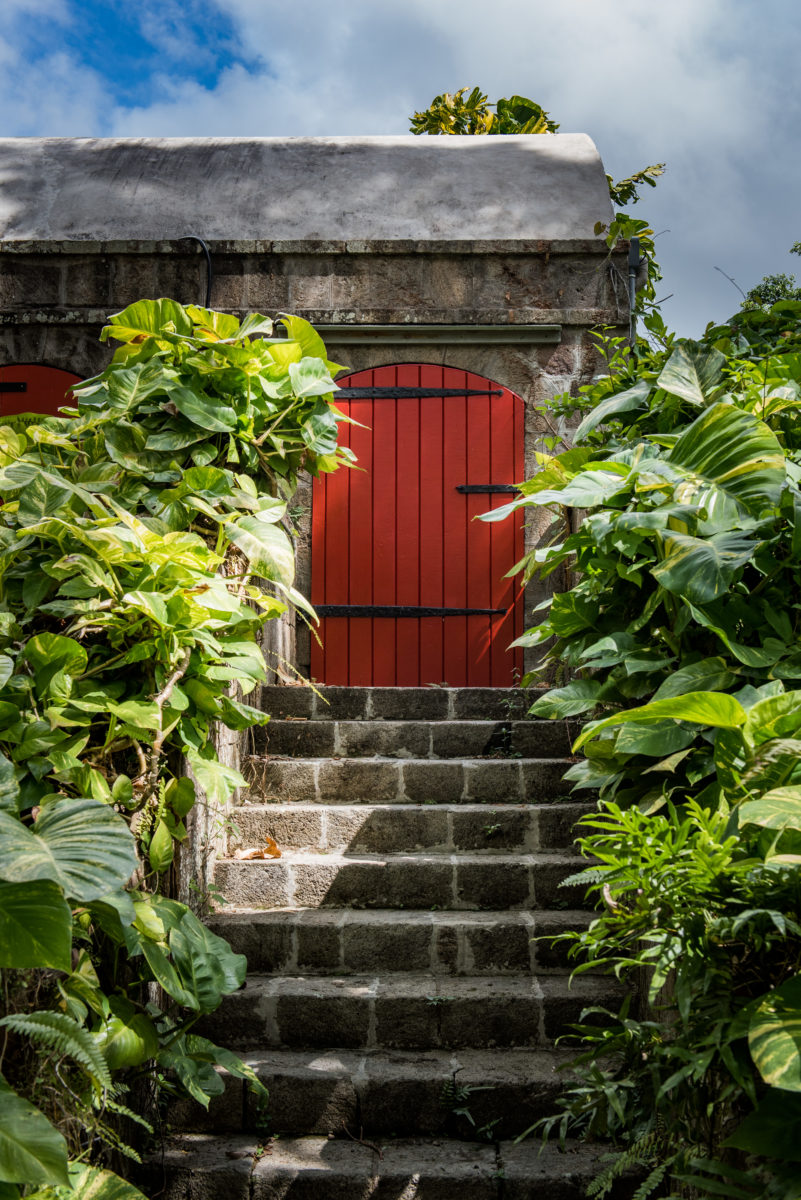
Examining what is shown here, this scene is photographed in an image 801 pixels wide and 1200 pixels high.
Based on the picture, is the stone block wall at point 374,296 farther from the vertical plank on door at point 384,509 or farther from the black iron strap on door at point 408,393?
the vertical plank on door at point 384,509

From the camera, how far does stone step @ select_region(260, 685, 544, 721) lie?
4.17 meters

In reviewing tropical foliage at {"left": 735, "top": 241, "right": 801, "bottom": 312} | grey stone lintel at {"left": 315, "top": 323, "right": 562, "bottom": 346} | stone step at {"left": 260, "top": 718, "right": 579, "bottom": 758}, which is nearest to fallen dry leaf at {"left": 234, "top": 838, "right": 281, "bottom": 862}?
stone step at {"left": 260, "top": 718, "right": 579, "bottom": 758}

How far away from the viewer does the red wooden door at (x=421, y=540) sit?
5266 mm

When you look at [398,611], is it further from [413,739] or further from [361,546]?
[413,739]

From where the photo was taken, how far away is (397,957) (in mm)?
2920

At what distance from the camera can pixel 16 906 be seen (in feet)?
4.28

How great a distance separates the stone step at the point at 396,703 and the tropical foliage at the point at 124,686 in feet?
4.16

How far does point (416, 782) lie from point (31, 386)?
3.25m

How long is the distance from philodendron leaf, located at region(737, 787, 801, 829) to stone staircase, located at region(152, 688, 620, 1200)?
135 centimetres

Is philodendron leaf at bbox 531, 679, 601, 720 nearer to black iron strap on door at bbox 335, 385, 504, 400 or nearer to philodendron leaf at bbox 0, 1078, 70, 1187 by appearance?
philodendron leaf at bbox 0, 1078, 70, 1187

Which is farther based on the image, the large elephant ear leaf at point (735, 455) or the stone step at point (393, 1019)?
the stone step at point (393, 1019)

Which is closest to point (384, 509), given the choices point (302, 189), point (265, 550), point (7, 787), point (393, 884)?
point (302, 189)

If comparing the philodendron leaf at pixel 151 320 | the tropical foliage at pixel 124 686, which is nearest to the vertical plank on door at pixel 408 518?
the tropical foliage at pixel 124 686

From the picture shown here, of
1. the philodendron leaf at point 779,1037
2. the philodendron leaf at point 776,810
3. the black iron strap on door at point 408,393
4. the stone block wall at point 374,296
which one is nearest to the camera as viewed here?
the philodendron leaf at point 779,1037
